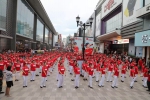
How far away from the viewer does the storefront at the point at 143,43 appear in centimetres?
2020

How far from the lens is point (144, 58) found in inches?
947

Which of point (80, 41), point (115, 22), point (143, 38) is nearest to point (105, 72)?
point (80, 41)

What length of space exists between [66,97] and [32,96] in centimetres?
216

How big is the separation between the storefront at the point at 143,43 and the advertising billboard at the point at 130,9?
12.7 ft

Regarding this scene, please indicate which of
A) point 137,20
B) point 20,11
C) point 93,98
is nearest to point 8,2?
point 20,11

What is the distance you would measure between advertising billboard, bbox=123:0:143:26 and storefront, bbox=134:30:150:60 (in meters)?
3.88

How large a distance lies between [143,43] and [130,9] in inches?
349

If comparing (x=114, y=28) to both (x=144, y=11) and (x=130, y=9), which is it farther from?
(x=144, y=11)

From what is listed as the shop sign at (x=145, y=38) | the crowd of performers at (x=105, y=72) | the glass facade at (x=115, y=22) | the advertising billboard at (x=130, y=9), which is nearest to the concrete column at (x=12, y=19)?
the crowd of performers at (x=105, y=72)

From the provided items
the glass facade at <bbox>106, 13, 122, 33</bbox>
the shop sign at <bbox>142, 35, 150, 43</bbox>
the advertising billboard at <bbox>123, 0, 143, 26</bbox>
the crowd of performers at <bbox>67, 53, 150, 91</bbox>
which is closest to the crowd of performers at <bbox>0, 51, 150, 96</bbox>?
the crowd of performers at <bbox>67, 53, 150, 91</bbox>

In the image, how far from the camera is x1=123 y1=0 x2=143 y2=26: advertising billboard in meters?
24.5

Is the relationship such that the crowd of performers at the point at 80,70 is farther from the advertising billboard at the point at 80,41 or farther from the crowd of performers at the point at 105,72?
the advertising billboard at the point at 80,41

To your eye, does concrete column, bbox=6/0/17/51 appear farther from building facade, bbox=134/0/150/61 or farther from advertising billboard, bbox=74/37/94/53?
building facade, bbox=134/0/150/61

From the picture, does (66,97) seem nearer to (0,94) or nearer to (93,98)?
(93,98)
